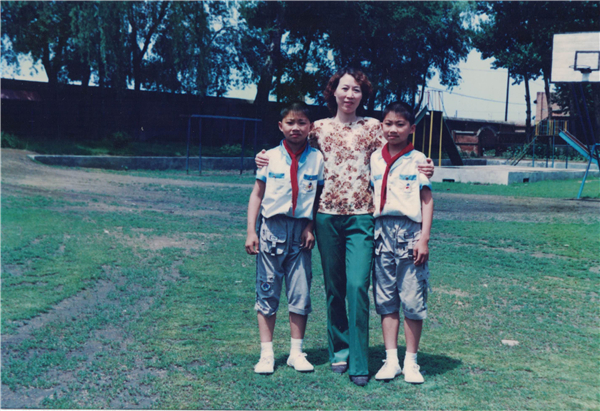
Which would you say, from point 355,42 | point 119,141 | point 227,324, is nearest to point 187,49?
point 119,141

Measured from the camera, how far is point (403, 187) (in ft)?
11.5

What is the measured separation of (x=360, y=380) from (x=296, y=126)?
4.84 ft

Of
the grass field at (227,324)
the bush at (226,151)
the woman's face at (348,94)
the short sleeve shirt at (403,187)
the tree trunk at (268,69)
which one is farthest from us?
the tree trunk at (268,69)

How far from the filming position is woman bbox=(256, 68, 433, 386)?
3.58 meters

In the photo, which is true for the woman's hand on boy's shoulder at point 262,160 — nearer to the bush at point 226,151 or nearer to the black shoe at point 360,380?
the black shoe at point 360,380

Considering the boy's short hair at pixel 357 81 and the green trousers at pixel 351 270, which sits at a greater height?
the boy's short hair at pixel 357 81

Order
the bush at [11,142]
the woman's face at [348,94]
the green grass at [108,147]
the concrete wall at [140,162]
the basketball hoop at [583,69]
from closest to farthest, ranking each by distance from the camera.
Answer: the woman's face at [348,94]
the basketball hoop at [583,69]
the concrete wall at [140,162]
the bush at [11,142]
the green grass at [108,147]

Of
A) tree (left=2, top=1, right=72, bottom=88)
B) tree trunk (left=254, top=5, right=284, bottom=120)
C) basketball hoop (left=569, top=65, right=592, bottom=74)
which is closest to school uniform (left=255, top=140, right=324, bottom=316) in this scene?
basketball hoop (left=569, top=65, right=592, bottom=74)

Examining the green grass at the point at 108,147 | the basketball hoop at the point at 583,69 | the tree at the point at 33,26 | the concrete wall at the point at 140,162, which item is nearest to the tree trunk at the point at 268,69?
the green grass at the point at 108,147

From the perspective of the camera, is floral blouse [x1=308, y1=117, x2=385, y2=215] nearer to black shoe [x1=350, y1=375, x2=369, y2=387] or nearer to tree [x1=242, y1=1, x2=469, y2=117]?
black shoe [x1=350, y1=375, x2=369, y2=387]

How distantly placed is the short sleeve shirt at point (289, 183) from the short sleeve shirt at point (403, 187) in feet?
1.20

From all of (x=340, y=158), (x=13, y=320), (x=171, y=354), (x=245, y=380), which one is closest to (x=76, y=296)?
(x=13, y=320)

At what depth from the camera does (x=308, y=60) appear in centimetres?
3978

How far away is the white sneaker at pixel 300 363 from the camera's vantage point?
3.68 m
